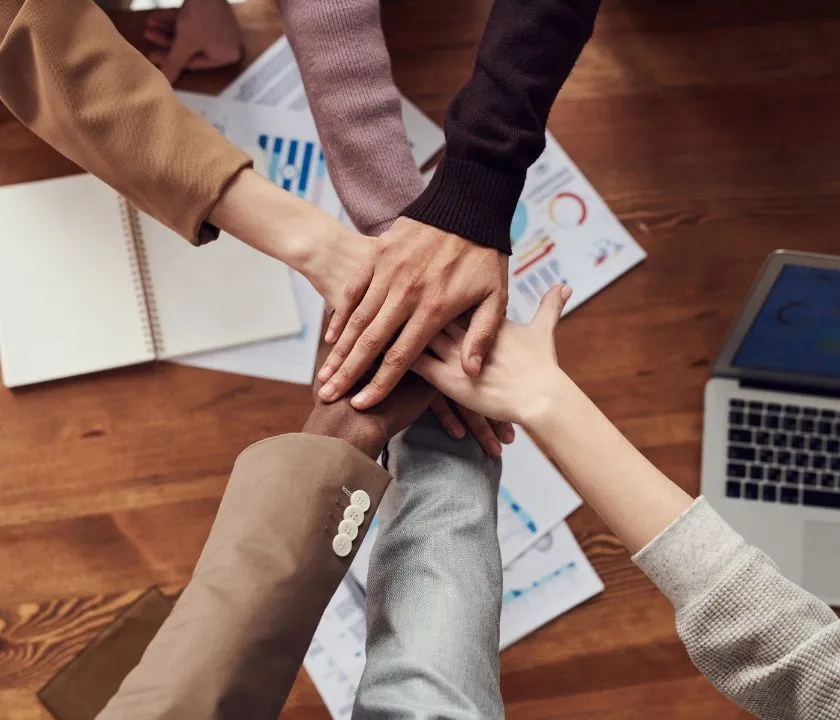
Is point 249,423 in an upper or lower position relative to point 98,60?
lower

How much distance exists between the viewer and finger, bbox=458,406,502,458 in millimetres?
821

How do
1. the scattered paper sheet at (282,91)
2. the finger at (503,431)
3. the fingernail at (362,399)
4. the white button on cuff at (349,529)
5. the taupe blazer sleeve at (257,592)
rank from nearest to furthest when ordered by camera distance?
1. the taupe blazer sleeve at (257,592)
2. the white button on cuff at (349,529)
3. the fingernail at (362,399)
4. the finger at (503,431)
5. the scattered paper sheet at (282,91)

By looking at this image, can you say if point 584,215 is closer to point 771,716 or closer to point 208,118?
point 208,118

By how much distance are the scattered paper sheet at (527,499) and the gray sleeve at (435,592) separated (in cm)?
11

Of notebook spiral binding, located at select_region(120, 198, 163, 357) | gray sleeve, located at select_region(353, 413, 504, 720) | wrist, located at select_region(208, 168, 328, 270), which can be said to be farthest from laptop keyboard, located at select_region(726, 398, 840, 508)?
notebook spiral binding, located at select_region(120, 198, 163, 357)

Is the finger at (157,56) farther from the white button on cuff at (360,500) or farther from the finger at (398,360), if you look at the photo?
the white button on cuff at (360,500)

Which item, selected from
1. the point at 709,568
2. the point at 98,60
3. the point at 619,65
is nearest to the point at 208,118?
the point at 98,60

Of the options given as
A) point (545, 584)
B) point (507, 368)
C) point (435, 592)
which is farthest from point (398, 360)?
point (545, 584)

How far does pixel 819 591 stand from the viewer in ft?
2.83

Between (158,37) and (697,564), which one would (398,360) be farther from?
(158,37)

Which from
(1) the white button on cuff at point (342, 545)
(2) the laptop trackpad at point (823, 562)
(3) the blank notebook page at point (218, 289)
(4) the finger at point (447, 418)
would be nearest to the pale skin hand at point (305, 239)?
(4) the finger at point (447, 418)

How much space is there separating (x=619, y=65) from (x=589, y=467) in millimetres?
524

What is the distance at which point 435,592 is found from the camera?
27.2 inches

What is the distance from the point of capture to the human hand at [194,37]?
926mm
